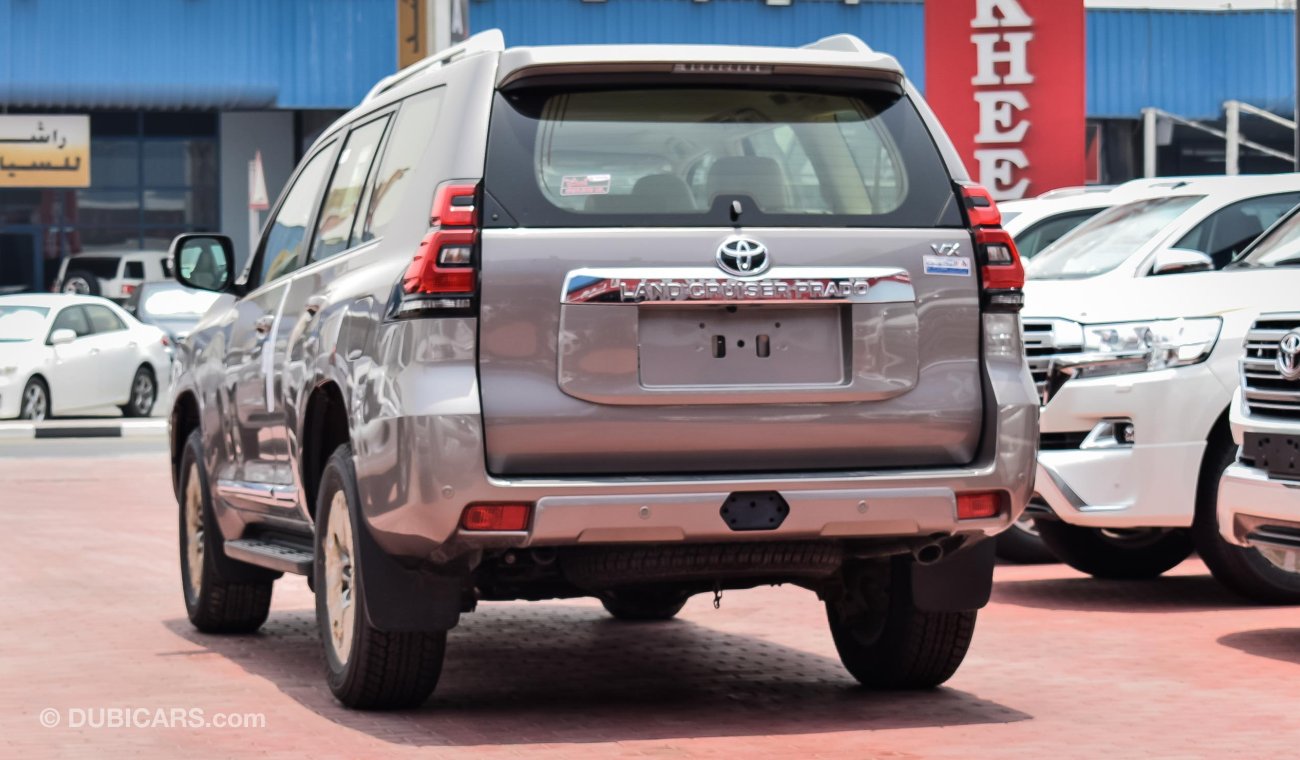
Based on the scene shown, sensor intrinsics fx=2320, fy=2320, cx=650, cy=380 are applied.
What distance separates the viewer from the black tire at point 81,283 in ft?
130

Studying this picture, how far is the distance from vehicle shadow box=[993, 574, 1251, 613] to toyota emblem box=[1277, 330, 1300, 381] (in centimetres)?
204

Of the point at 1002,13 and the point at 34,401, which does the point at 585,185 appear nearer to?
the point at 1002,13

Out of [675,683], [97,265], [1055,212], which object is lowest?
[675,683]

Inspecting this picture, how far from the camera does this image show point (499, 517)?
21.2ft

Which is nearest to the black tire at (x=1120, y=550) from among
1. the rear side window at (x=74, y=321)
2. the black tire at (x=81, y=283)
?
Answer: the rear side window at (x=74, y=321)

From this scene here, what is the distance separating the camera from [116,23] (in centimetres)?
3956

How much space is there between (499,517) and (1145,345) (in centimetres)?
451

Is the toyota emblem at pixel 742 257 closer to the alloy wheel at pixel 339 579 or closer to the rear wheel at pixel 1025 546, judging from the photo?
the alloy wheel at pixel 339 579

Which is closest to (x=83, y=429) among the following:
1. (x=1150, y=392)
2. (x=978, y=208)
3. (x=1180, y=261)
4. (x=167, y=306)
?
(x=167, y=306)

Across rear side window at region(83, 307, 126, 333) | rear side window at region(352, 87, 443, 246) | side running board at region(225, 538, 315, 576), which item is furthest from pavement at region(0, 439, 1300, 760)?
rear side window at region(83, 307, 126, 333)

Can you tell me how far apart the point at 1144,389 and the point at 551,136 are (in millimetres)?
4115

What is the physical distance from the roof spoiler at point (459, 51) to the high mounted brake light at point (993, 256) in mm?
1483

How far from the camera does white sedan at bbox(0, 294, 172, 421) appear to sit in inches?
1013

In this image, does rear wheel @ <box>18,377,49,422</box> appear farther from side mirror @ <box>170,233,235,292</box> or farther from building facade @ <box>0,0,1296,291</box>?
side mirror @ <box>170,233,235,292</box>
